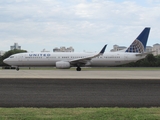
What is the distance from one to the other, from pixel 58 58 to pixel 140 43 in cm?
1437

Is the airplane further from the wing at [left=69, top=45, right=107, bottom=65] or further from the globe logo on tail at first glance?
the globe logo on tail

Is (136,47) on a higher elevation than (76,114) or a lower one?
higher

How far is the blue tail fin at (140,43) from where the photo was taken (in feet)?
152

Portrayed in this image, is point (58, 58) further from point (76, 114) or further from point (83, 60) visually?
point (76, 114)

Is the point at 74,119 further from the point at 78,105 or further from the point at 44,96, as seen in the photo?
the point at 44,96

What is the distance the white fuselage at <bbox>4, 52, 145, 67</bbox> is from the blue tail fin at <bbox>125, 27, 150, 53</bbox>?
196 cm

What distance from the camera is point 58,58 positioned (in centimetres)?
4347

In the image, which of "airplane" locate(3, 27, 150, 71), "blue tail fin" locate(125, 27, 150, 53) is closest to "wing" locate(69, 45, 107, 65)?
"airplane" locate(3, 27, 150, 71)

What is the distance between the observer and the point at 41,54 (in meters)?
43.4

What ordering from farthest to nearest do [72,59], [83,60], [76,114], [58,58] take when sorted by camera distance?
[72,59] → [58,58] → [83,60] → [76,114]

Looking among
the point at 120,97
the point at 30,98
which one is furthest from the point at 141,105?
the point at 30,98

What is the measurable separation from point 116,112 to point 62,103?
2.56 meters

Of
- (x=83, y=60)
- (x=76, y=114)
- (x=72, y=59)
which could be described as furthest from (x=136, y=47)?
(x=76, y=114)

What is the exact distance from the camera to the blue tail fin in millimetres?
46219
